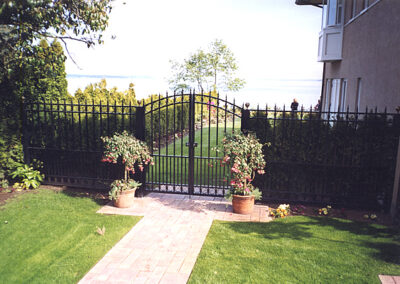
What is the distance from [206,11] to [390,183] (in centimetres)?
2707

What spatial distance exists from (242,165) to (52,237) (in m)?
3.60

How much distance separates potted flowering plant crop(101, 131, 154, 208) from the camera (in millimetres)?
7051

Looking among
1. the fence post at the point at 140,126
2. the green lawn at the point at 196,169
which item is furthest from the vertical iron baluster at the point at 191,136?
the fence post at the point at 140,126

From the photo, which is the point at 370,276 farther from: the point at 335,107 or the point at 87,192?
the point at 335,107

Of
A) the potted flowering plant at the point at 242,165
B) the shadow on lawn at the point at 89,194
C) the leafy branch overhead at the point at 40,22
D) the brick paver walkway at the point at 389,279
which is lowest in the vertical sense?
the brick paver walkway at the point at 389,279

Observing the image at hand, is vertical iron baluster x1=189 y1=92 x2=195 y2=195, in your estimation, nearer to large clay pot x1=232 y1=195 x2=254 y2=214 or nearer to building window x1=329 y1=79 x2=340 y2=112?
large clay pot x1=232 y1=195 x2=254 y2=214

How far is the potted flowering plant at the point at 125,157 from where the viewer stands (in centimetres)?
705

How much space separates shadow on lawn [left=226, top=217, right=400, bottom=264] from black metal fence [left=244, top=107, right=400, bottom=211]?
0.81 metres

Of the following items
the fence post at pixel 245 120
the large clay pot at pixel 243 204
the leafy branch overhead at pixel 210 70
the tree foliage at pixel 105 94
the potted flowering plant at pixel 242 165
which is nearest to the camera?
the potted flowering plant at pixel 242 165

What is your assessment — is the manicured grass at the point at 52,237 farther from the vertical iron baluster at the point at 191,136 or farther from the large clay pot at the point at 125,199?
the vertical iron baluster at the point at 191,136

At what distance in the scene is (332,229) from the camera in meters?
6.34

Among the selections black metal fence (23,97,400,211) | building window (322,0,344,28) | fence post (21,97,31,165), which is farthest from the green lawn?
building window (322,0,344,28)

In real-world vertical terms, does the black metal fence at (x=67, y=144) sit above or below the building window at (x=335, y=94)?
below

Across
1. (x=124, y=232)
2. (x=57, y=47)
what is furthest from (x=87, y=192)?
(x=57, y=47)
